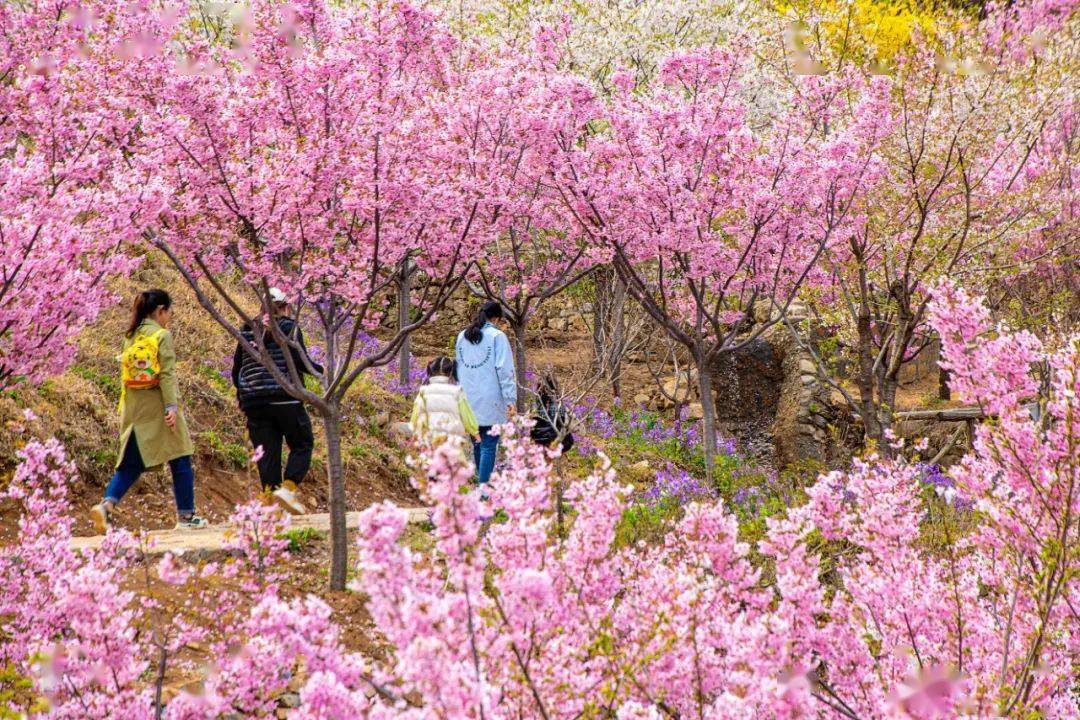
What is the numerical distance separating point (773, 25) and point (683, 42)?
19.7ft

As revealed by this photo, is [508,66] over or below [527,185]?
over

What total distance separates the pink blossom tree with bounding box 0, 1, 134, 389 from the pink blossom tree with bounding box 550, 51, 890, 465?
371 cm

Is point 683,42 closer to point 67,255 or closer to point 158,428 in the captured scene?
point 158,428

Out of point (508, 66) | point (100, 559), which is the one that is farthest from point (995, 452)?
Result: point (508, 66)

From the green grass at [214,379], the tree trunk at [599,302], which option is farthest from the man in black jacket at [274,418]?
the tree trunk at [599,302]

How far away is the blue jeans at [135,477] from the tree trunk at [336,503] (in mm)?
1695

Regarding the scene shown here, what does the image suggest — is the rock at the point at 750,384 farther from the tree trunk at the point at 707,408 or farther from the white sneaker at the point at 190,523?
the white sneaker at the point at 190,523

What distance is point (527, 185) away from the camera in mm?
8367

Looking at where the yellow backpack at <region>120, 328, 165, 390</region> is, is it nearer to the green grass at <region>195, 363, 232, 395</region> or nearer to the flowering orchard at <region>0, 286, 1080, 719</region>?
the flowering orchard at <region>0, 286, 1080, 719</region>

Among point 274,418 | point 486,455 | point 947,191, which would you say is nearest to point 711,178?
point 947,191

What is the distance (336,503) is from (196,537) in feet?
5.19

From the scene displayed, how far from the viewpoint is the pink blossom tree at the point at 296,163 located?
5465 mm

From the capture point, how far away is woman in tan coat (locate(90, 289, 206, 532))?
661 centimetres

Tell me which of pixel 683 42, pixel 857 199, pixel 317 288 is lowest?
pixel 317 288
